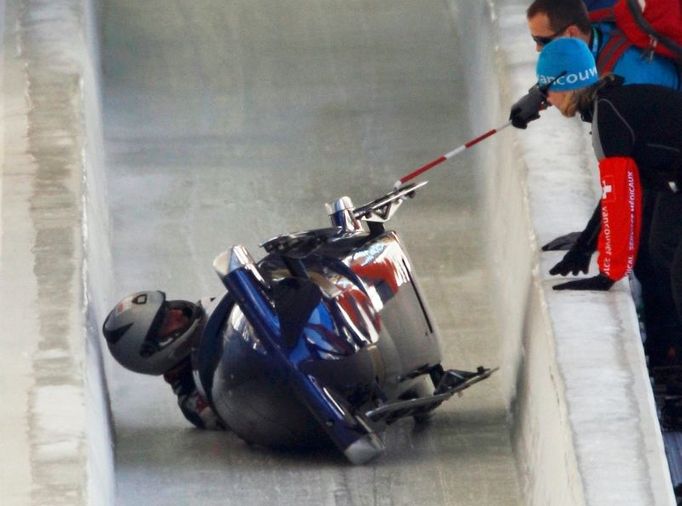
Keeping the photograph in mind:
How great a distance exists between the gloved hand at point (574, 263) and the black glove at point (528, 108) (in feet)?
1.28

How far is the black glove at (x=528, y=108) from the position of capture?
15.7 ft

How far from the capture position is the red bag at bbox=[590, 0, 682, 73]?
4.88m

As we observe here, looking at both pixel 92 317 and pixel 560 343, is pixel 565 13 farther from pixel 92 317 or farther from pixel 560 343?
pixel 92 317

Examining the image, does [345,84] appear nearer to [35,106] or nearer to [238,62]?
[238,62]

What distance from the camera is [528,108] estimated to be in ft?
15.8

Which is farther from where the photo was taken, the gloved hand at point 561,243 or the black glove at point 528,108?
the gloved hand at point 561,243

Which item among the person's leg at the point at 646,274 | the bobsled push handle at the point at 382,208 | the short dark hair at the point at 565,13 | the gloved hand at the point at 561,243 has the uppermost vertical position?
the short dark hair at the point at 565,13

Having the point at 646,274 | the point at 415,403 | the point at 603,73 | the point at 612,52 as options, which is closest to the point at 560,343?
the point at 415,403

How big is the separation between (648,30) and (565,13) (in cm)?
28

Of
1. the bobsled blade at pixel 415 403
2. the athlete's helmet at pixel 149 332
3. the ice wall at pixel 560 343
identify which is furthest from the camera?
the athlete's helmet at pixel 149 332

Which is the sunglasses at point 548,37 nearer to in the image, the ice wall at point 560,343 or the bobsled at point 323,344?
the ice wall at point 560,343

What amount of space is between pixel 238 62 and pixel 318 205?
1.54 meters

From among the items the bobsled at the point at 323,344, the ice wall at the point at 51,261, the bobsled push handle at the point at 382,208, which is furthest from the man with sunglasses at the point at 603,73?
the ice wall at the point at 51,261

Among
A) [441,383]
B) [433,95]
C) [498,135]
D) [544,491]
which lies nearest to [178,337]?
[441,383]
